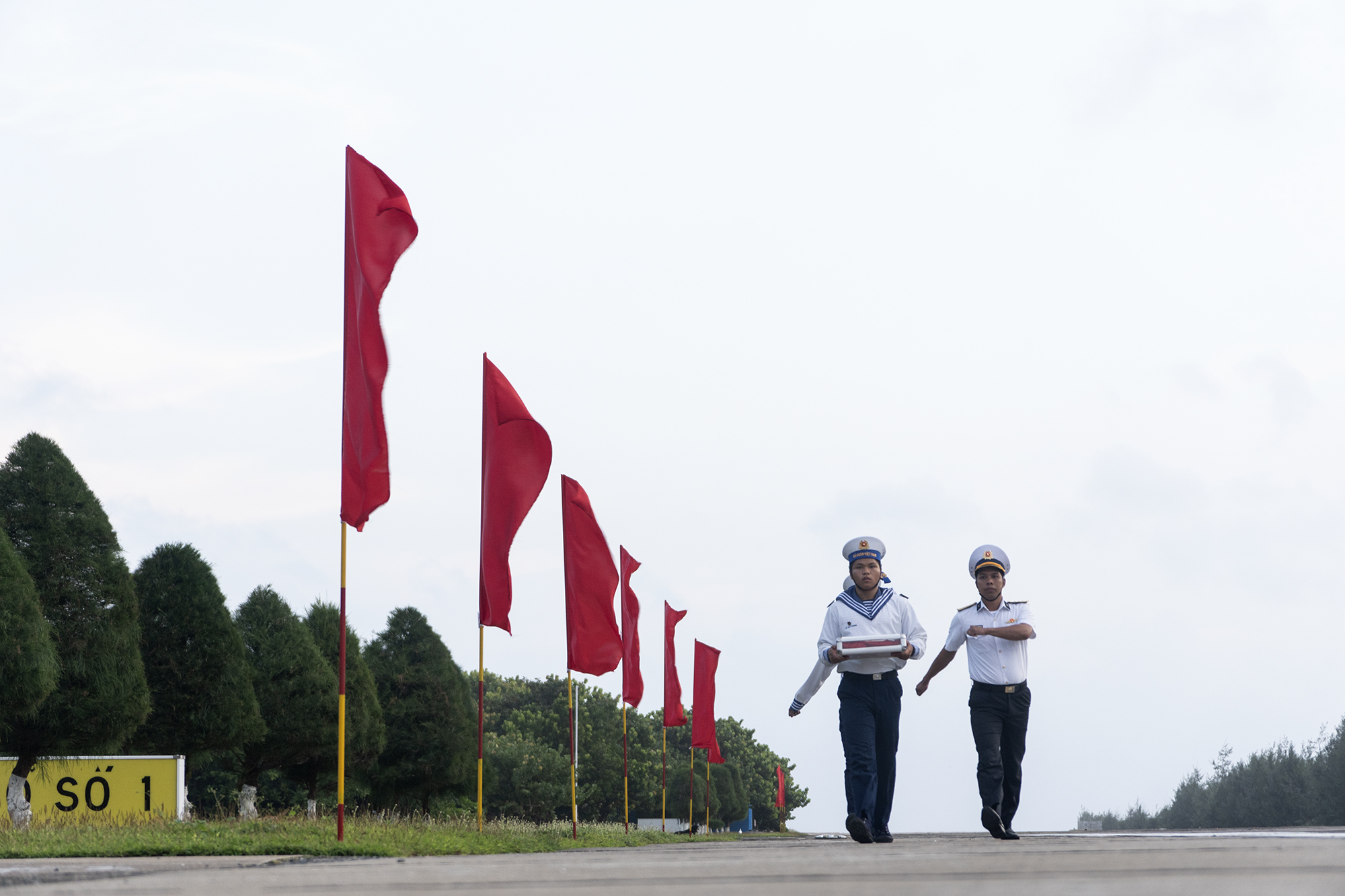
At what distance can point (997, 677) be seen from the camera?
913 centimetres

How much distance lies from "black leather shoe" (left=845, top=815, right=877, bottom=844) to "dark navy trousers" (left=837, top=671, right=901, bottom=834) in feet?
1.50

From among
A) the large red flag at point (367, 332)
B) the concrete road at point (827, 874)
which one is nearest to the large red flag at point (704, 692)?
the large red flag at point (367, 332)

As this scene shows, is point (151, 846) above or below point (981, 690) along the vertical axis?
below

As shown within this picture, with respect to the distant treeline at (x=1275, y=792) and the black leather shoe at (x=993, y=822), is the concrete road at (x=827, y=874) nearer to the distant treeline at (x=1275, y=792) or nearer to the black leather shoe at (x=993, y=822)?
the black leather shoe at (x=993, y=822)

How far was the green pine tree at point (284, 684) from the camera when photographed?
27.9m

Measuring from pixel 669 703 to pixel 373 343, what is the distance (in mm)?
20729

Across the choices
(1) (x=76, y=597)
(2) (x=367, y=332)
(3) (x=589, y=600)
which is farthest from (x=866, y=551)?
(1) (x=76, y=597)

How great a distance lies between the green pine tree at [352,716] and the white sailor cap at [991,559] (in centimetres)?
1915

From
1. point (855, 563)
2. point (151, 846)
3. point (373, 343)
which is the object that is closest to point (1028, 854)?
point (855, 563)

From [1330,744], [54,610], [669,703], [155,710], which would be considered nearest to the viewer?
[54,610]

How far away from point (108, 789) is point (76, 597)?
3.69m

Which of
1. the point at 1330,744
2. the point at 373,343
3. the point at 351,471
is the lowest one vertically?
the point at 1330,744

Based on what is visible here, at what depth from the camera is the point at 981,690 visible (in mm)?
9180

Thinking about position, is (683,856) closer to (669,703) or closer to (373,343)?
(373,343)
